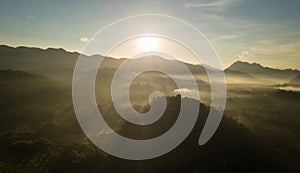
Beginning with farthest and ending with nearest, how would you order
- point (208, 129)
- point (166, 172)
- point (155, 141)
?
point (208, 129)
point (155, 141)
point (166, 172)

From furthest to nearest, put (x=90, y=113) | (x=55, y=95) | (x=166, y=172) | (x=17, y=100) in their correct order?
(x=55, y=95)
(x=17, y=100)
(x=90, y=113)
(x=166, y=172)

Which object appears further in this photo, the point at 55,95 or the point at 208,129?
the point at 55,95

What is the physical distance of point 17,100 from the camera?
138750 mm

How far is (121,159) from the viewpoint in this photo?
149ft

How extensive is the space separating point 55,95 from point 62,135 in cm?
9319

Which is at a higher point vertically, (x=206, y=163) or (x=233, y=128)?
(x=233, y=128)

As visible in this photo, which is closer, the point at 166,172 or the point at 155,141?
the point at 166,172

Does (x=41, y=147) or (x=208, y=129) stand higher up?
(x=208, y=129)

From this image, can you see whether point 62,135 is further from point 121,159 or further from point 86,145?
point 121,159

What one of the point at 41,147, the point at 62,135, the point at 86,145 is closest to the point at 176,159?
the point at 86,145

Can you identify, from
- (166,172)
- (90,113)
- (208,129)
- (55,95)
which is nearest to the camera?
(166,172)

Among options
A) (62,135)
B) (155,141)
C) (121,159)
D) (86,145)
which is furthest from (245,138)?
(62,135)

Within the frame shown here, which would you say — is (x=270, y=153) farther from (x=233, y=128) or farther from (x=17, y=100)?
(x=17, y=100)

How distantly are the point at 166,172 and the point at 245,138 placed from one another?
60.8ft
